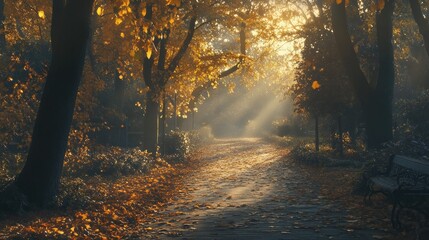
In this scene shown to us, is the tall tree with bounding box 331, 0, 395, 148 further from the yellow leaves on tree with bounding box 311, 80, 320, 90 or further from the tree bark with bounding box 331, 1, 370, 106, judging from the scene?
the yellow leaves on tree with bounding box 311, 80, 320, 90

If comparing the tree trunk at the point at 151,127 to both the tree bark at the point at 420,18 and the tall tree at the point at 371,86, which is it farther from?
the tree bark at the point at 420,18

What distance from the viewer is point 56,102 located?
32.2 ft

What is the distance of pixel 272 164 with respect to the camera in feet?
72.4

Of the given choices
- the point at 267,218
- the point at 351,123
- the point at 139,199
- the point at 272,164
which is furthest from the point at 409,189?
the point at 351,123

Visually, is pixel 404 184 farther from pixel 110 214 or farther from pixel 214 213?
pixel 110 214

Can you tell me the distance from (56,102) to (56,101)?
0.07 ft

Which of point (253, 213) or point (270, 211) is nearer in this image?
point (253, 213)

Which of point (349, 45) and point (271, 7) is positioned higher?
point (271, 7)

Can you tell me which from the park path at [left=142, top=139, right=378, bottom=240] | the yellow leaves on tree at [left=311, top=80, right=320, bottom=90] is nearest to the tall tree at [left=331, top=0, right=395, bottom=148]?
the park path at [left=142, top=139, right=378, bottom=240]

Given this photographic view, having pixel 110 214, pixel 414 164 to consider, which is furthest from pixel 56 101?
pixel 414 164

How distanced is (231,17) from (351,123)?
8286 mm

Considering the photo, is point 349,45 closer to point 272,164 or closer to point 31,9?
point 272,164

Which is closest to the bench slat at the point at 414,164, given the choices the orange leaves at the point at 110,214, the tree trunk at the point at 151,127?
the orange leaves at the point at 110,214

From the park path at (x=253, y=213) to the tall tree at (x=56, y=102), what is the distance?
2376 mm
